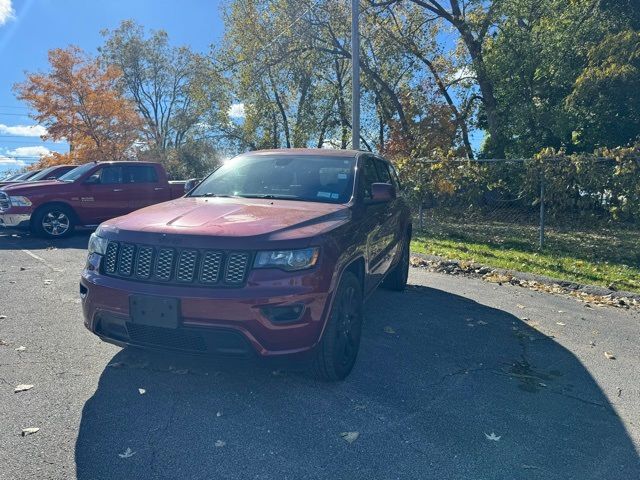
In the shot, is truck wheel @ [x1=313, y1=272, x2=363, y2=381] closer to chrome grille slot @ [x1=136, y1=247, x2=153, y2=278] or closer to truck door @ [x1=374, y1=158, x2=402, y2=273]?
truck door @ [x1=374, y1=158, x2=402, y2=273]

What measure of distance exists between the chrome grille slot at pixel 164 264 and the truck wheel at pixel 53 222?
8544 millimetres

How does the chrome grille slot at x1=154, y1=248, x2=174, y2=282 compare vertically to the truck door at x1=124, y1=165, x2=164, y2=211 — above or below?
below

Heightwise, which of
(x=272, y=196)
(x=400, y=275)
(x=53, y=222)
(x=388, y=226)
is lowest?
(x=400, y=275)

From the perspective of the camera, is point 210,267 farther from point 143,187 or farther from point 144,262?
point 143,187

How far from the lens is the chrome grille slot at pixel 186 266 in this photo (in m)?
3.17

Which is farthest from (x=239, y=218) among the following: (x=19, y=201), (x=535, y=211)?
(x=535, y=211)

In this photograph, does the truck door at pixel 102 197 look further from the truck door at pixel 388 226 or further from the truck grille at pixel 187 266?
the truck grille at pixel 187 266

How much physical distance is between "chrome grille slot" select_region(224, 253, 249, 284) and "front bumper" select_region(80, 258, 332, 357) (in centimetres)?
7

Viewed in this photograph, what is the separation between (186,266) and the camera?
3184 millimetres

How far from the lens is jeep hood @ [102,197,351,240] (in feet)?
10.7

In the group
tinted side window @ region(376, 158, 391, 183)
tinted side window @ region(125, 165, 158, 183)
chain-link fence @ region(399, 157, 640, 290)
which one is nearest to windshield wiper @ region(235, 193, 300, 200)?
tinted side window @ region(376, 158, 391, 183)

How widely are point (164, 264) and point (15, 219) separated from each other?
343 inches

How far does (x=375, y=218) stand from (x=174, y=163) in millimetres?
33991

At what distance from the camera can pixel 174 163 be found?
119ft
